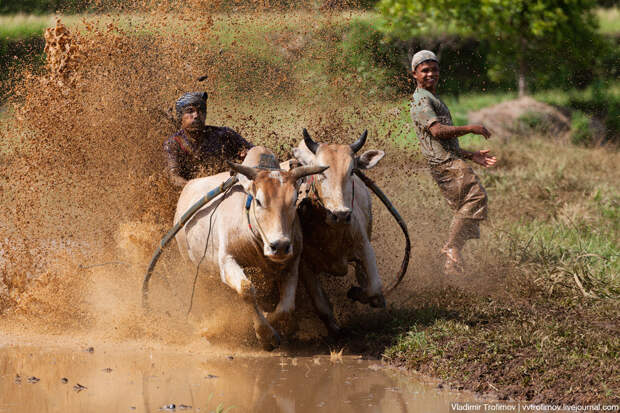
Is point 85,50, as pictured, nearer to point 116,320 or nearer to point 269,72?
point 269,72

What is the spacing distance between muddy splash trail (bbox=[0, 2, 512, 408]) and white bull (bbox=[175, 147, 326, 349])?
0.41 m

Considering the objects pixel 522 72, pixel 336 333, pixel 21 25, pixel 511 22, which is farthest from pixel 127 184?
pixel 522 72

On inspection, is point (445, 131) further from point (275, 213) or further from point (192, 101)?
point (275, 213)

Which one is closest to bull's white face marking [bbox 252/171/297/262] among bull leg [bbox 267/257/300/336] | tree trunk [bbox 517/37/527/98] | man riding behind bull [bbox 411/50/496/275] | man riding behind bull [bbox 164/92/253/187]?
bull leg [bbox 267/257/300/336]

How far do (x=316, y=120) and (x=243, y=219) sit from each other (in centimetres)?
214

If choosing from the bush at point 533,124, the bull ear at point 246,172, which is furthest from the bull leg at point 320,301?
the bush at point 533,124

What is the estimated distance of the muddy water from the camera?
4566 millimetres

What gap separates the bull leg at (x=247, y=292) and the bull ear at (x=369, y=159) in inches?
43.1

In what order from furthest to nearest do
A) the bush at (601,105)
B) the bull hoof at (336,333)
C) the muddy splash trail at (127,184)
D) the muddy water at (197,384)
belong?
the bush at (601,105) → the muddy splash trail at (127,184) → the bull hoof at (336,333) → the muddy water at (197,384)

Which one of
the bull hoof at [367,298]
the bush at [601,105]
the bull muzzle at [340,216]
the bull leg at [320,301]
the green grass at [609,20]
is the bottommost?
the bush at [601,105]

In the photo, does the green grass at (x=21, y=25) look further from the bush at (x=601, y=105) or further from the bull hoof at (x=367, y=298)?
the bull hoof at (x=367, y=298)

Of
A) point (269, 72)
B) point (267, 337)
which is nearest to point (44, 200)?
point (269, 72)

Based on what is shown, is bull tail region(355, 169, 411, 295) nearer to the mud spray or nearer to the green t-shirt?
the mud spray

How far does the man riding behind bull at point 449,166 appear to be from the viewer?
695cm
